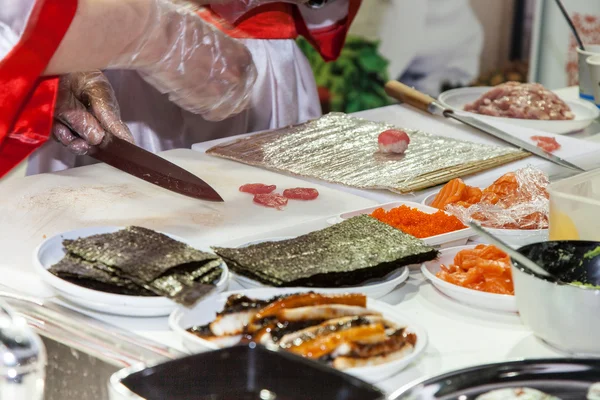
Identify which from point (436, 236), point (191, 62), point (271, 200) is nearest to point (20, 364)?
point (436, 236)

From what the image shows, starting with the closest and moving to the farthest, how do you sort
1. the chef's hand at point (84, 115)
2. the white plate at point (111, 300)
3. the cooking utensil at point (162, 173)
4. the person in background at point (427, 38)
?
the white plate at point (111, 300)
the cooking utensil at point (162, 173)
the chef's hand at point (84, 115)
the person in background at point (427, 38)

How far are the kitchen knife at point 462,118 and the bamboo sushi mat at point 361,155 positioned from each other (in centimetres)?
5

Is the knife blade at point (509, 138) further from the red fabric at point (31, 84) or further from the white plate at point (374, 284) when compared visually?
the red fabric at point (31, 84)

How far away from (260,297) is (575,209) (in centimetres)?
47

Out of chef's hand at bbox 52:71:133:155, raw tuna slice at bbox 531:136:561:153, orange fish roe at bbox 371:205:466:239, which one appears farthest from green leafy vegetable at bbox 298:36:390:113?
orange fish roe at bbox 371:205:466:239

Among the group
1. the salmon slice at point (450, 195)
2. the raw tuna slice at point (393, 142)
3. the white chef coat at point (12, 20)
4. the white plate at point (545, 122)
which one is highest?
the white chef coat at point (12, 20)

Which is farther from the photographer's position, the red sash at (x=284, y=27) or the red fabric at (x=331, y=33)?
the red fabric at (x=331, y=33)

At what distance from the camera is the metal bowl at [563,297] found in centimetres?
97

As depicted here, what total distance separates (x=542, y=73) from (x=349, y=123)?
2.18 meters

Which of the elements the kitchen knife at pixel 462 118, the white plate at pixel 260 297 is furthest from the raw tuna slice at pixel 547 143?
the white plate at pixel 260 297

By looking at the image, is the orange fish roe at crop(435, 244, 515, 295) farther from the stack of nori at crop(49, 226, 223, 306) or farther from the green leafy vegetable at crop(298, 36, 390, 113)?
the green leafy vegetable at crop(298, 36, 390, 113)

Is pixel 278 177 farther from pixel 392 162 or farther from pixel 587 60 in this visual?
pixel 587 60

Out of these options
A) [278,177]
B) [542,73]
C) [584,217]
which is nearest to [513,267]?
[584,217]

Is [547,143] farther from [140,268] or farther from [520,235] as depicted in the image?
[140,268]
